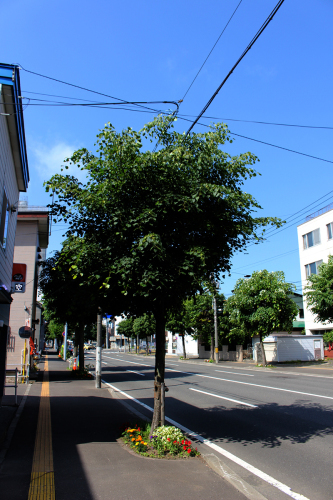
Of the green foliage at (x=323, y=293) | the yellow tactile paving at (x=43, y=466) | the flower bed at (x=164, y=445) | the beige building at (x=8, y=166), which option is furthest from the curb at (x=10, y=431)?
the green foliage at (x=323, y=293)

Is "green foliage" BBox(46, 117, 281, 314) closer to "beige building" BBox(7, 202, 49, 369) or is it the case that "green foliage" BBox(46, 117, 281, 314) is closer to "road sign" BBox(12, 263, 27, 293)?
"road sign" BBox(12, 263, 27, 293)

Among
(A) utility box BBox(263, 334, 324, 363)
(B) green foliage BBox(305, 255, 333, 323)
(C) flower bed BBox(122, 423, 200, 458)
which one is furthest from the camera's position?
(A) utility box BBox(263, 334, 324, 363)

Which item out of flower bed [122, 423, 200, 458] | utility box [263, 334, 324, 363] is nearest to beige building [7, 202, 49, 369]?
flower bed [122, 423, 200, 458]

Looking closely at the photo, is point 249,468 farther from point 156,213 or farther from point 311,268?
point 311,268

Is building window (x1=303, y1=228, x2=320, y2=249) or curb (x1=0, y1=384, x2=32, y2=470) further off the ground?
building window (x1=303, y1=228, x2=320, y2=249)

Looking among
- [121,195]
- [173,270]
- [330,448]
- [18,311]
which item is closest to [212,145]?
[121,195]

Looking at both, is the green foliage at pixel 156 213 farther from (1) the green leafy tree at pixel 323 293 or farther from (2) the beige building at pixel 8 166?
(1) the green leafy tree at pixel 323 293

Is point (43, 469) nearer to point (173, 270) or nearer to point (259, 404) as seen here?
point (173, 270)

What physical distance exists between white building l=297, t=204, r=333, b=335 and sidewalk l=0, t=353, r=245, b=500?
3277 cm

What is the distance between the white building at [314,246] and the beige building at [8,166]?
101ft

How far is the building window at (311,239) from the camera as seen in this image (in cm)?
3797

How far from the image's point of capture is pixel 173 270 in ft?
20.3

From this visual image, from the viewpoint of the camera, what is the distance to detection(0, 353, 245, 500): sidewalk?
453cm

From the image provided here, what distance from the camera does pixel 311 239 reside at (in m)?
39.0
